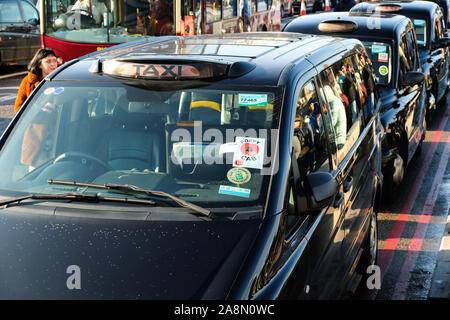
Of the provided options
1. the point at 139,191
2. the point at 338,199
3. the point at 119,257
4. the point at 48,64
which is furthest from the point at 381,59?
the point at 119,257

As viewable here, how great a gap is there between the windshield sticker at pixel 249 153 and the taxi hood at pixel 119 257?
0.36m

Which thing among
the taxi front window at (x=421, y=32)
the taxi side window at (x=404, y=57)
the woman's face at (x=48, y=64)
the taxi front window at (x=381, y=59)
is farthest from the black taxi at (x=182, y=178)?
A: the taxi front window at (x=421, y=32)

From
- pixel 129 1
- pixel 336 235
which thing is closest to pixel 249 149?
pixel 336 235

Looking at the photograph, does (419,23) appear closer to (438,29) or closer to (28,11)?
(438,29)

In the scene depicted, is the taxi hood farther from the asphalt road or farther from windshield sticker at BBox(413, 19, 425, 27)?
windshield sticker at BBox(413, 19, 425, 27)

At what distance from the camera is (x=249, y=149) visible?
3783 millimetres

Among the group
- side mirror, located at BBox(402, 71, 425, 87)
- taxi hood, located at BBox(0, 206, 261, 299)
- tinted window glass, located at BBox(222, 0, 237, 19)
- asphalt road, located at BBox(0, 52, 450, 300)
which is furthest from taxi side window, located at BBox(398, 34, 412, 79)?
tinted window glass, located at BBox(222, 0, 237, 19)

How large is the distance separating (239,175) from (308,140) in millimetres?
588

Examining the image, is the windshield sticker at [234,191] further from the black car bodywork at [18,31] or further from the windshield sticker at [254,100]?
the black car bodywork at [18,31]

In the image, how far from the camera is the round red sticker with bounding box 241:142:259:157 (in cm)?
377

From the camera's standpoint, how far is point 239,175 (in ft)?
12.3

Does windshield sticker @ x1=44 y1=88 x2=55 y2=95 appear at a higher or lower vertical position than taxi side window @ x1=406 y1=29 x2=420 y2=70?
higher

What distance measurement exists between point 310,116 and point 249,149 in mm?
598

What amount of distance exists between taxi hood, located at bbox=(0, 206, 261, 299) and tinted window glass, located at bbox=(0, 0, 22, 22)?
1625 cm
